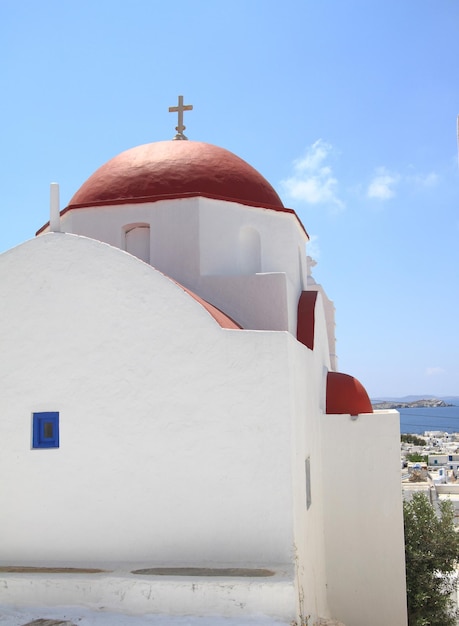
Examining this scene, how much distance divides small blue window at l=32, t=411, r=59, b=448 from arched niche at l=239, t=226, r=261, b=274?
11.6 feet

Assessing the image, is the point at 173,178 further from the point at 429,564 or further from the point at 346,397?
the point at 429,564

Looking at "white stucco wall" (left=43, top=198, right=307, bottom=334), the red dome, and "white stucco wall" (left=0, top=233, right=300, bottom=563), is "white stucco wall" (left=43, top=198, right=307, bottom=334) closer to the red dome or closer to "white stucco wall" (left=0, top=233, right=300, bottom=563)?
the red dome

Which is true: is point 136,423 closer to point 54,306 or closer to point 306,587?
point 54,306

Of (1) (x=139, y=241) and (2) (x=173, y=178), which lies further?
(1) (x=139, y=241)

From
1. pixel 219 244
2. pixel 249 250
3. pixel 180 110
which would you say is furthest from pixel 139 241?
pixel 180 110

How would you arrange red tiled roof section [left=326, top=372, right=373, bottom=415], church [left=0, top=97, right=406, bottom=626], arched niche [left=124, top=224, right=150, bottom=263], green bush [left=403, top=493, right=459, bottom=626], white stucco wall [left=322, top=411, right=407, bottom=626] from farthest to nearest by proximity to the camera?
green bush [left=403, top=493, right=459, bottom=626] < arched niche [left=124, top=224, right=150, bottom=263] < red tiled roof section [left=326, top=372, right=373, bottom=415] < white stucco wall [left=322, top=411, right=407, bottom=626] < church [left=0, top=97, right=406, bottom=626]

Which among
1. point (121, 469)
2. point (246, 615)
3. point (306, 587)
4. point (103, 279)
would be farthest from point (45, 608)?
point (103, 279)

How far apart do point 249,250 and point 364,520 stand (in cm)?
378

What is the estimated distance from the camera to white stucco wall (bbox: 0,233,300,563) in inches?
219

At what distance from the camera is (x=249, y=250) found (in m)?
8.59

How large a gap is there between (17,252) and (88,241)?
71 cm

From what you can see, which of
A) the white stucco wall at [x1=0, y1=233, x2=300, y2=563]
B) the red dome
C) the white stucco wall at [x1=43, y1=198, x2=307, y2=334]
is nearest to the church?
the white stucco wall at [x1=0, y1=233, x2=300, y2=563]

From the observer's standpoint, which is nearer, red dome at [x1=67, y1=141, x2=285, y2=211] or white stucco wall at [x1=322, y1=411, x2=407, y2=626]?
white stucco wall at [x1=322, y1=411, x2=407, y2=626]

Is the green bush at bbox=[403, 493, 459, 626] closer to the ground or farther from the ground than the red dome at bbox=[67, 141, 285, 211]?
closer to the ground
